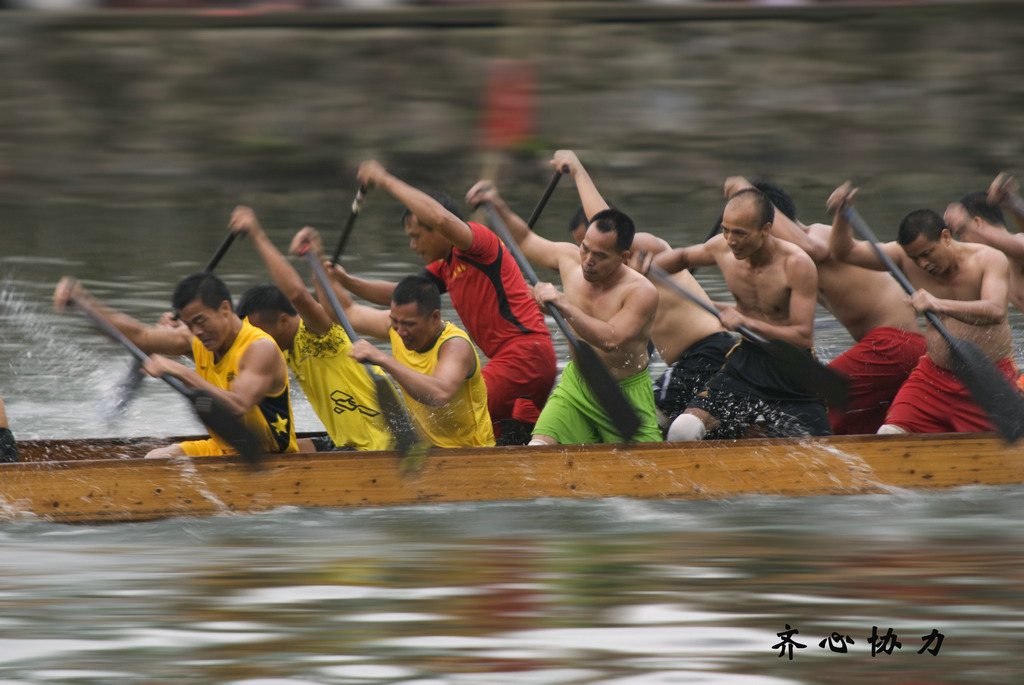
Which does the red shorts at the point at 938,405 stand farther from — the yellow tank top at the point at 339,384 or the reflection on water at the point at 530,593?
the yellow tank top at the point at 339,384

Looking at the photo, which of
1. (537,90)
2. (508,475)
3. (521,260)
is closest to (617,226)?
(521,260)

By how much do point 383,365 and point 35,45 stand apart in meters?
13.0

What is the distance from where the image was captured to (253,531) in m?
5.92

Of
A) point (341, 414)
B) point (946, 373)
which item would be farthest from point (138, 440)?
point (946, 373)

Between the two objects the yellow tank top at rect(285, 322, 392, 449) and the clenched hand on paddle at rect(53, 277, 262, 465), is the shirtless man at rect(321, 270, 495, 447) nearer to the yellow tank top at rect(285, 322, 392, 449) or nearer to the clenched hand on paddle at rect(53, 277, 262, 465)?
the yellow tank top at rect(285, 322, 392, 449)

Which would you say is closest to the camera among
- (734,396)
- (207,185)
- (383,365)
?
(383,365)

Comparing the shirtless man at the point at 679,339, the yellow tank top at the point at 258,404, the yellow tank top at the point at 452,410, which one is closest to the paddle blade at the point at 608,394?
A: the yellow tank top at the point at 452,410

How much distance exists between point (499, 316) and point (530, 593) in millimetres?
1966

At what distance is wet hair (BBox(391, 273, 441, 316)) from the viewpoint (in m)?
5.98

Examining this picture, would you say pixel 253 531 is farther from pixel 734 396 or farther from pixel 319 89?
pixel 319 89

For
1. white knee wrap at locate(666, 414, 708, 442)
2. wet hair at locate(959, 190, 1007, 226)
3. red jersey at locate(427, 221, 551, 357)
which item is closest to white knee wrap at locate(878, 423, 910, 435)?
white knee wrap at locate(666, 414, 708, 442)

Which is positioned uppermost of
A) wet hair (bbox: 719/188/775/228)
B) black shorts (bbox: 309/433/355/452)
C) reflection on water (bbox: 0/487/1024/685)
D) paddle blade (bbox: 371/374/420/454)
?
wet hair (bbox: 719/188/775/228)

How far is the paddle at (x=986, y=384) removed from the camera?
20.5ft

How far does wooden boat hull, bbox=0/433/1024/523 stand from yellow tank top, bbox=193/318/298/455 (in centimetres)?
23
